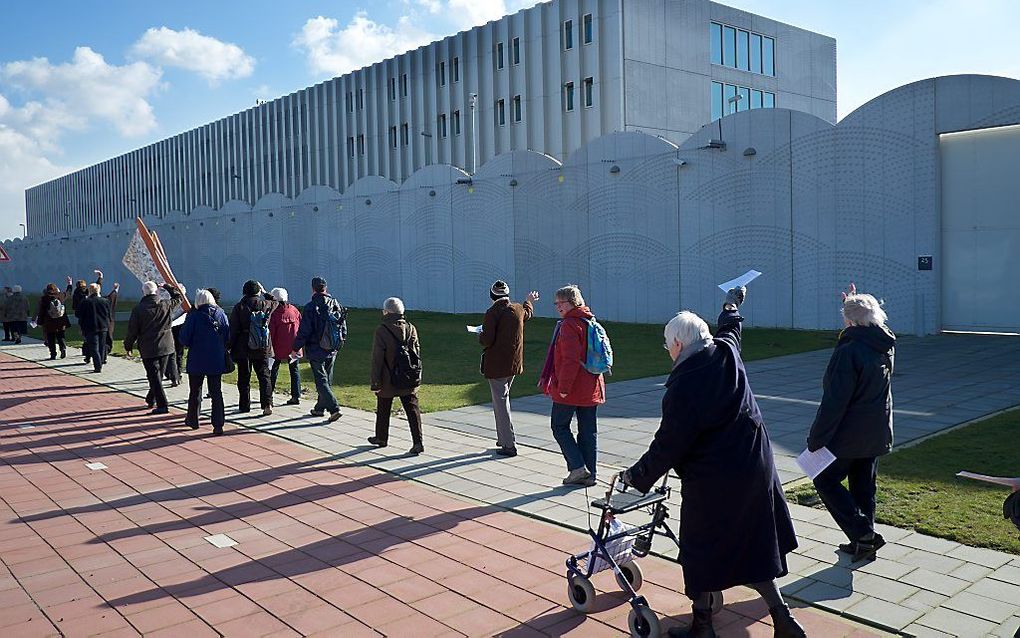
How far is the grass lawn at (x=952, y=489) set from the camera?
622 centimetres

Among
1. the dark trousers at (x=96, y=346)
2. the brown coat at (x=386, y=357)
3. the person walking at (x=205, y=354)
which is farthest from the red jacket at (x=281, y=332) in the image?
the dark trousers at (x=96, y=346)

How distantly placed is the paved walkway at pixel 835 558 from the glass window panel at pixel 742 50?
115 feet

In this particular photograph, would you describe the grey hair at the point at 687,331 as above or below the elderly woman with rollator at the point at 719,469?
above

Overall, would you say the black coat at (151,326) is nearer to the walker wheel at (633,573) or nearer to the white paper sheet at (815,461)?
the walker wheel at (633,573)

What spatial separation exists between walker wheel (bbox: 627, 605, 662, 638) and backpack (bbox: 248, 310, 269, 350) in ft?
28.1

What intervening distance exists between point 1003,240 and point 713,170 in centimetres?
Answer: 700

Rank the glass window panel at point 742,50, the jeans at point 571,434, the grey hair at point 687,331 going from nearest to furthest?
the grey hair at point 687,331 < the jeans at point 571,434 < the glass window panel at point 742,50

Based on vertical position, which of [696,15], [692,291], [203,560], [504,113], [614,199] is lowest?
[203,560]

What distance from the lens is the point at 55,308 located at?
19.9 m

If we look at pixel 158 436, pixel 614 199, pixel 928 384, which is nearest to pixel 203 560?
pixel 158 436

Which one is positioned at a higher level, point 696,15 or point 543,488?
point 696,15

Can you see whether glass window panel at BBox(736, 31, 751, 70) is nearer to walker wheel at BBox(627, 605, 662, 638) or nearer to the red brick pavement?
the red brick pavement

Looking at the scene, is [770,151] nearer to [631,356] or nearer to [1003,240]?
[1003,240]

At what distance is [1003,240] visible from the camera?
1850cm
